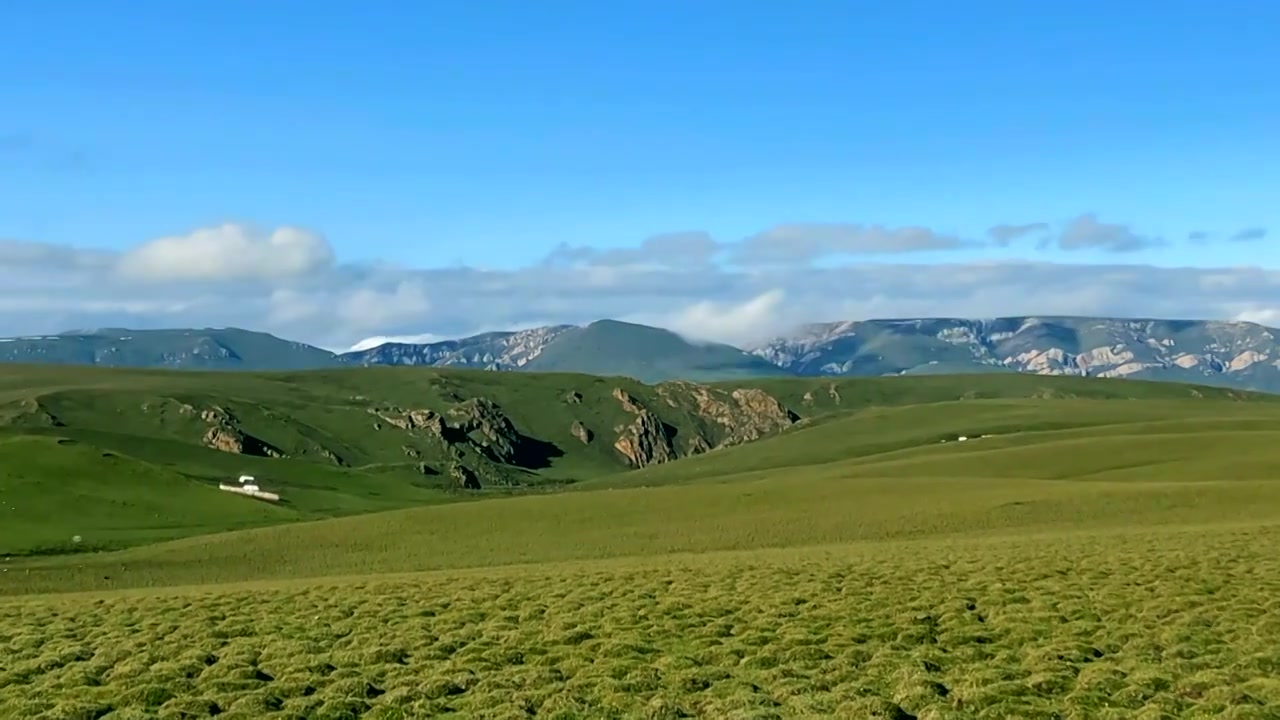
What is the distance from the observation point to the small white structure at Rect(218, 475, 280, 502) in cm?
10899

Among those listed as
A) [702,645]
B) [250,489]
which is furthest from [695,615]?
[250,489]

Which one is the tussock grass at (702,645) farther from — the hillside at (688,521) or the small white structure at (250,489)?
the small white structure at (250,489)

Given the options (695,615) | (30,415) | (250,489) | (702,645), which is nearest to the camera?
(702,645)

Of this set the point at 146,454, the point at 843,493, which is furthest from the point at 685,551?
the point at 146,454

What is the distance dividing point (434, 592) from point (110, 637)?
35.5 ft

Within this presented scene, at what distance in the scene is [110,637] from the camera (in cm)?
2805

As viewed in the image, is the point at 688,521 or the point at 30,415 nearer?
the point at 688,521

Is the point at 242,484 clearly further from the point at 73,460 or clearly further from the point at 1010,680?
the point at 1010,680

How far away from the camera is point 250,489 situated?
115 metres

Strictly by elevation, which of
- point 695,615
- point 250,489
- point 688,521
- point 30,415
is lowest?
point 250,489

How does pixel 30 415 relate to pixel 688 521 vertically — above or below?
above

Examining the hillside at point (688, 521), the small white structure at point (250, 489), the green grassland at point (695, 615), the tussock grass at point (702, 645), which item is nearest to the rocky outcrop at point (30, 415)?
the small white structure at point (250, 489)

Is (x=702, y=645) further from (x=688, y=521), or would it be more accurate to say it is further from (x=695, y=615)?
(x=688, y=521)

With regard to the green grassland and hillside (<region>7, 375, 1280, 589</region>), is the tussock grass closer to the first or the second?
the green grassland
